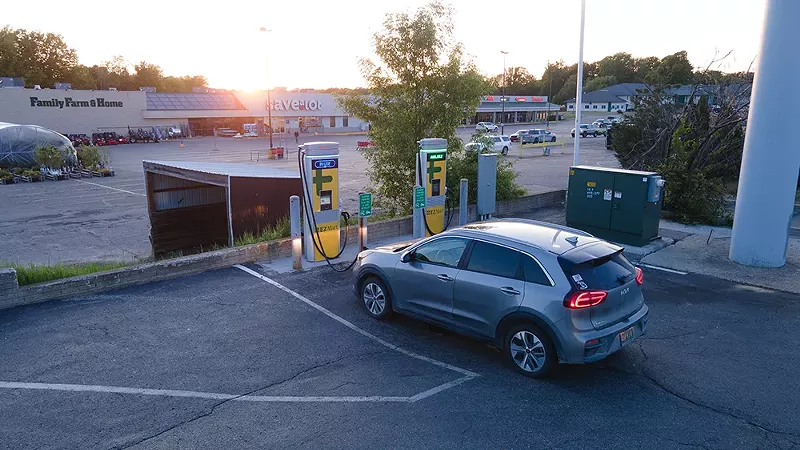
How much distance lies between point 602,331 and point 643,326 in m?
0.85

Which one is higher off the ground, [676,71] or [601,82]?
[601,82]

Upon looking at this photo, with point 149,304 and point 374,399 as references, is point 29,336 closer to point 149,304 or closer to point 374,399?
point 149,304

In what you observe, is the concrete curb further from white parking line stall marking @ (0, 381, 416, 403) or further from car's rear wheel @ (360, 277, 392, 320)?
car's rear wheel @ (360, 277, 392, 320)

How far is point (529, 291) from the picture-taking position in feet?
19.1

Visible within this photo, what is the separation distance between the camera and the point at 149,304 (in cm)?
819

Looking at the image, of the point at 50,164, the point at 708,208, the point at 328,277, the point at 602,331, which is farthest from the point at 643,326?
the point at 50,164

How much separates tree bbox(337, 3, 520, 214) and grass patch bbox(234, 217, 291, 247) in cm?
351

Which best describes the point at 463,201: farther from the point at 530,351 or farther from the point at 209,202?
the point at 209,202

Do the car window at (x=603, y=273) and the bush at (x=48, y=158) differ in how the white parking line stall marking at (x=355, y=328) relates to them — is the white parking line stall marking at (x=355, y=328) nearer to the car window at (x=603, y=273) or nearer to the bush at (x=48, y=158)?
the car window at (x=603, y=273)

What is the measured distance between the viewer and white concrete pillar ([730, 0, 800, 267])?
32.2ft

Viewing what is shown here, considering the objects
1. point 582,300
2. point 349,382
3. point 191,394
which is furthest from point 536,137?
point 191,394

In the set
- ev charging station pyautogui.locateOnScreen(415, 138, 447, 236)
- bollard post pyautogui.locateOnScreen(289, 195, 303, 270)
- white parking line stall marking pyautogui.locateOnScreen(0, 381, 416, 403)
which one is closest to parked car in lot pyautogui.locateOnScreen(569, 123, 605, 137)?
ev charging station pyautogui.locateOnScreen(415, 138, 447, 236)

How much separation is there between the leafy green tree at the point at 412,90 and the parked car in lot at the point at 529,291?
7.48 m

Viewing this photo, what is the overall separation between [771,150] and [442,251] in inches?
300
